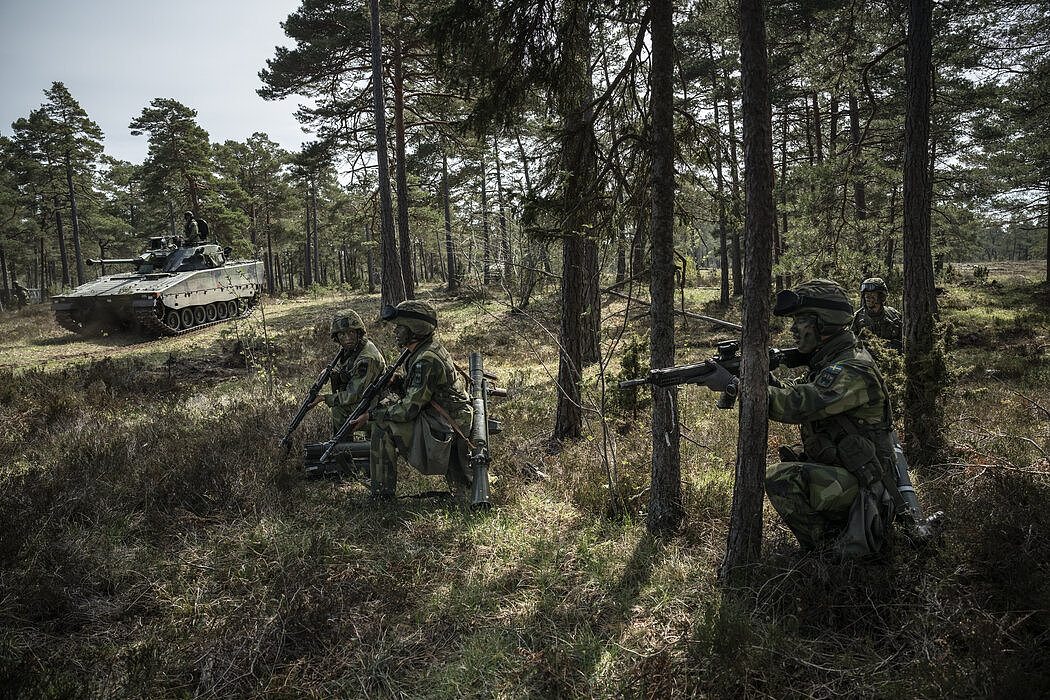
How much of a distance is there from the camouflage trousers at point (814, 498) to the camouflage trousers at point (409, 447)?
269 centimetres

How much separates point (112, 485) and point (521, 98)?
4.76 m

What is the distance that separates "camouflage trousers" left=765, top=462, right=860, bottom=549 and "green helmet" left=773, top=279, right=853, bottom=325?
0.92 meters

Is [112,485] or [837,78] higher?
[837,78]

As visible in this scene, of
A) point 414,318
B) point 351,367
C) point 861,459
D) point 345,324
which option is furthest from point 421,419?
point 861,459

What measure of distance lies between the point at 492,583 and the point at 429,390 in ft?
6.19

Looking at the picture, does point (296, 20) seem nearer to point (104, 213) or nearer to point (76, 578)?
point (76, 578)

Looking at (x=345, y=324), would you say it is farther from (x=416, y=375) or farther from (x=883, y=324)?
(x=883, y=324)

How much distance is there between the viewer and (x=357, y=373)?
556cm

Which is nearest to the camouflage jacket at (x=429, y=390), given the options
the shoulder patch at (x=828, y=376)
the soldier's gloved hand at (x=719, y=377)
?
the soldier's gloved hand at (x=719, y=377)

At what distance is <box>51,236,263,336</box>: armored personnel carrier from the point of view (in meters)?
13.7

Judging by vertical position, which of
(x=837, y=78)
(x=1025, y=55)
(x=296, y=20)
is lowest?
(x=837, y=78)

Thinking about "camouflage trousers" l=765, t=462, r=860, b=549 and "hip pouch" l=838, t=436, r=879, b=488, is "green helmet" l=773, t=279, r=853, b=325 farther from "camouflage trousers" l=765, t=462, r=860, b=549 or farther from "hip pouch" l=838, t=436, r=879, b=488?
"camouflage trousers" l=765, t=462, r=860, b=549

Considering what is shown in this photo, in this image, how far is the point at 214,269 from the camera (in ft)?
54.2

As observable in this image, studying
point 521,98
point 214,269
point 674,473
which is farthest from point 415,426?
point 214,269
